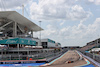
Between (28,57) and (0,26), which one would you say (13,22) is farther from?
(28,57)

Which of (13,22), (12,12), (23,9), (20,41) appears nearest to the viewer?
(20,41)

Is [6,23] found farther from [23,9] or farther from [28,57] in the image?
[28,57]

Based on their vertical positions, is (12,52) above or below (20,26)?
below

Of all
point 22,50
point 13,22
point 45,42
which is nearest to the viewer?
point 22,50

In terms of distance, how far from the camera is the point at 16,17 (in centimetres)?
6794

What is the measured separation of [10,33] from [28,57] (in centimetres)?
5360

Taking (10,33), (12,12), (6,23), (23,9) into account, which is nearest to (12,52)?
(12,12)

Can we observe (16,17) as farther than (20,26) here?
No

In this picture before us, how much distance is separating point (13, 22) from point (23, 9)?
38.2m

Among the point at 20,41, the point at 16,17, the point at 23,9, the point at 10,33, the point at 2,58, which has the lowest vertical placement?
the point at 2,58

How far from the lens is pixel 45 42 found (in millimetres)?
95125

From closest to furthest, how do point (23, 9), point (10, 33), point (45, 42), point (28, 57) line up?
point (28, 57), point (10, 33), point (45, 42), point (23, 9)

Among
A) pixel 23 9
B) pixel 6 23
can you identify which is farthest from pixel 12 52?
pixel 23 9

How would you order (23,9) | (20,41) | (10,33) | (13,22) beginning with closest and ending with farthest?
(20,41)
(13,22)
(10,33)
(23,9)
